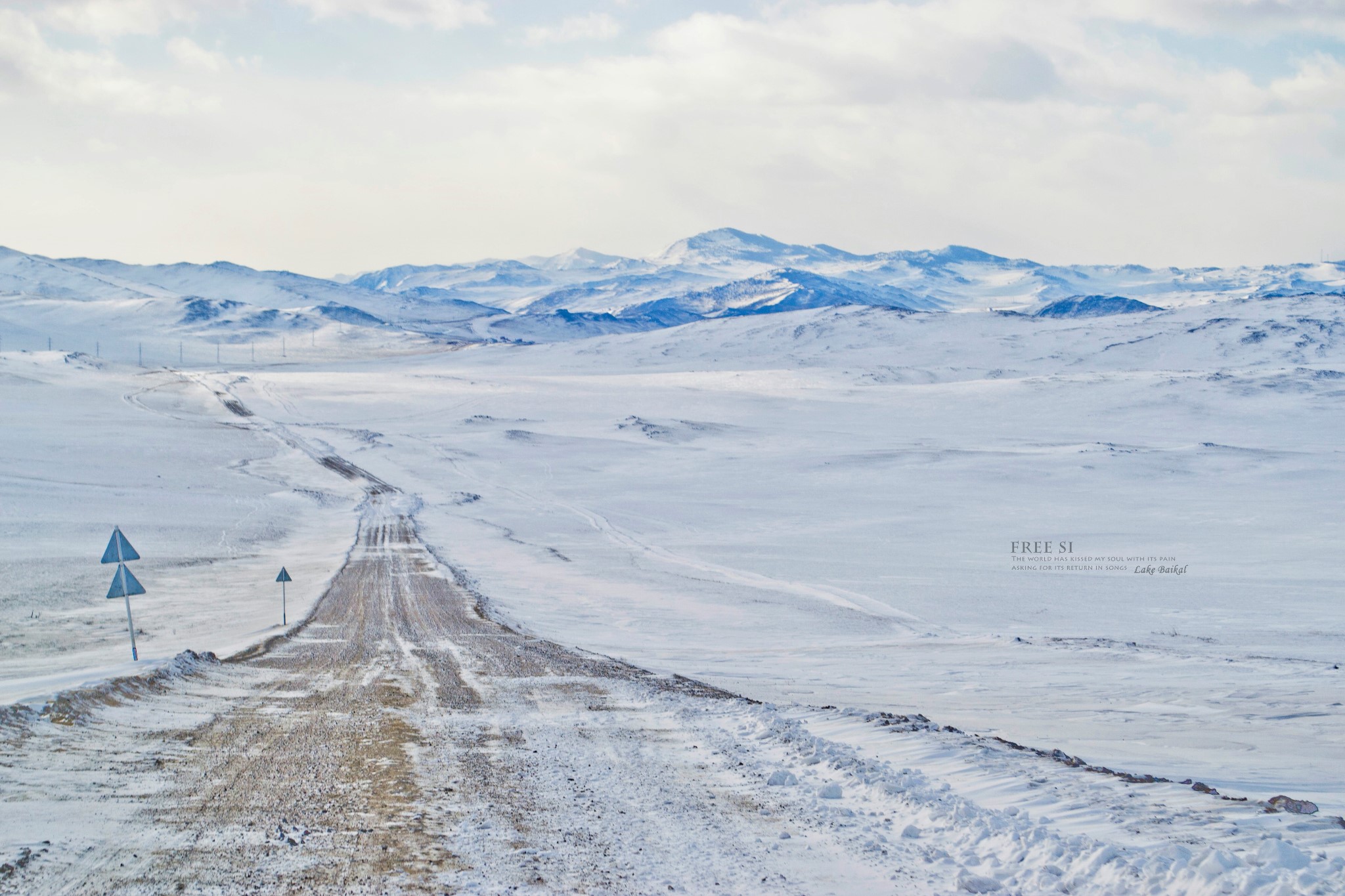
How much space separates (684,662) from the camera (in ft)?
59.3

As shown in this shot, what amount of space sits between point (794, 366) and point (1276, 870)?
137m

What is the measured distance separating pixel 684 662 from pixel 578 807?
32.9 feet

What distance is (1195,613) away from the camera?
23.8 meters

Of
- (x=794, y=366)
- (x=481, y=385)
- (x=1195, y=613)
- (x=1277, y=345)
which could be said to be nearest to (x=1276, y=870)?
(x=1195, y=613)

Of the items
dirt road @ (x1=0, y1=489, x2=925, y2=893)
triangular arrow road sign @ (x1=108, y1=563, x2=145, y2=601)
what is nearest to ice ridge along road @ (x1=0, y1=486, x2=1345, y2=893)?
dirt road @ (x1=0, y1=489, x2=925, y2=893)

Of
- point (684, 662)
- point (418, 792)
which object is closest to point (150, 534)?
point (684, 662)

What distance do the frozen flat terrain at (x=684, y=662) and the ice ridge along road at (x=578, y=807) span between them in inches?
1.9

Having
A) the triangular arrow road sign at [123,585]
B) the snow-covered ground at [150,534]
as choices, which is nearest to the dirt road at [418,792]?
the triangular arrow road sign at [123,585]

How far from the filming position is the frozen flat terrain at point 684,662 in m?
7.13

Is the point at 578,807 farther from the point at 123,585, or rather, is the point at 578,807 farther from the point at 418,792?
the point at 123,585

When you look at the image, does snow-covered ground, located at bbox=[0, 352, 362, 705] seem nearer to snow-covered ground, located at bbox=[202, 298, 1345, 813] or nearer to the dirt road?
the dirt road

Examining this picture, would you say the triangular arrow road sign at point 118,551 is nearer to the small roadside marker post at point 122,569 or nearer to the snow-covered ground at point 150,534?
the small roadside marker post at point 122,569

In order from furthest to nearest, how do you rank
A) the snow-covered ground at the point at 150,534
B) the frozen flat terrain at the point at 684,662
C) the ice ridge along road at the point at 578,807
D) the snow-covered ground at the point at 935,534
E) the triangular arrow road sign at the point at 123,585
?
the snow-covered ground at the point at 150,534
the triangular arrow road sign at the point at 123,585
the snow-covered ground at the point at 935,534
the frozen flat terrain at the point at 684,662
the ice ridge along road at the point at 578,807

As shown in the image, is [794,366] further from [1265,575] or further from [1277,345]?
[1265,575]
